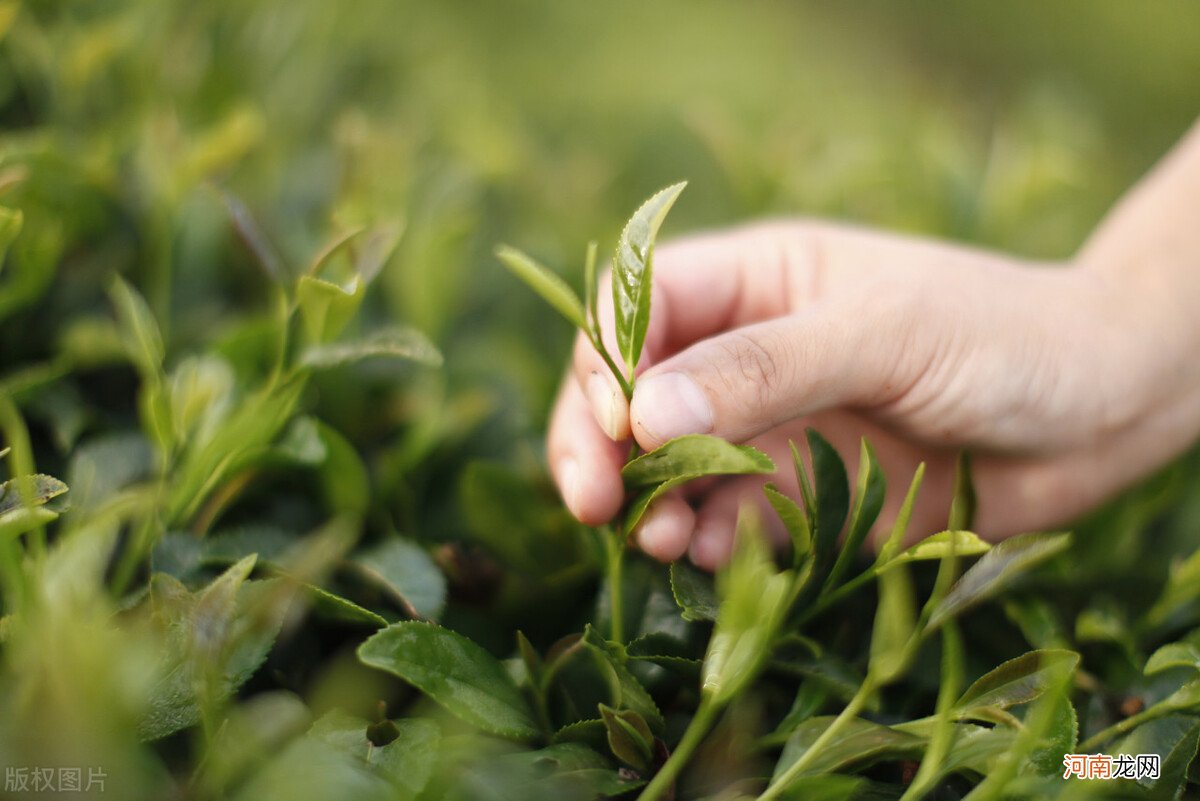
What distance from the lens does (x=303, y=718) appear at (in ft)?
2.36

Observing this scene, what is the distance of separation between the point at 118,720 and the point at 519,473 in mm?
485

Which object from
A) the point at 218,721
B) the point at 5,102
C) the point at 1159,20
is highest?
the point at 1159,20

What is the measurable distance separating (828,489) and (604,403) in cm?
22

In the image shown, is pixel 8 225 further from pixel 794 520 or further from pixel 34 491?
pixel 794 520

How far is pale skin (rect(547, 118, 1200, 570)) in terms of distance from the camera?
32.8 inches

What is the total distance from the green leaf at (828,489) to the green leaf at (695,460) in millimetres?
109

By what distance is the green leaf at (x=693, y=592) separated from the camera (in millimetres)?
753

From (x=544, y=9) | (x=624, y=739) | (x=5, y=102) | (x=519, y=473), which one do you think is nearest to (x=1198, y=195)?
(x=519, y=473)

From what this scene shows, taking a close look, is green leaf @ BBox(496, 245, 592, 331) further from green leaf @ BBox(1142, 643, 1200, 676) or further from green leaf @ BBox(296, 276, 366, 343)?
green leaf @ BBox(1142, 643, 1200, 676)

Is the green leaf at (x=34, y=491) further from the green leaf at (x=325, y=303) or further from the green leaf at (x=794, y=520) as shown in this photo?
the green leaf at (x=794, y=520)

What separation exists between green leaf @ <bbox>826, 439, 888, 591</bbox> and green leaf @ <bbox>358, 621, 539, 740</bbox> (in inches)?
11.4

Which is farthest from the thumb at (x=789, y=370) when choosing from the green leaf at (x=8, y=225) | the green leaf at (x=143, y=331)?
the green leaf at (x=8, y=225)

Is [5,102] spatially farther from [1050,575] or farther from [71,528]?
[1050,575]

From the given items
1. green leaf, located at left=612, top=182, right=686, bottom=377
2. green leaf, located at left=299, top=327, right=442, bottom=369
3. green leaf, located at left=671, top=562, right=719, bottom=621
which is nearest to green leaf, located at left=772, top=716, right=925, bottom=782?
green leaf, located at left=671, top=562, right=719, bottom=621
